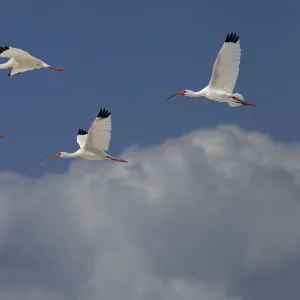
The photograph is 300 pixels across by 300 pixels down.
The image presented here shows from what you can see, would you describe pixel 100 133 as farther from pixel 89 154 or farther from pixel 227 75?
pixel 227 75

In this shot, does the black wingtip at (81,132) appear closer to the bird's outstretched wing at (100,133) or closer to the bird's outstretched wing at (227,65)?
the bird's outstretched wing at (100,133)

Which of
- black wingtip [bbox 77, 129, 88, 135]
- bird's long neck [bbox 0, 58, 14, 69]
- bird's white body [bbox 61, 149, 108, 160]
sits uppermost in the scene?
bird's long neck [bbox 0, 58, 14, 69]

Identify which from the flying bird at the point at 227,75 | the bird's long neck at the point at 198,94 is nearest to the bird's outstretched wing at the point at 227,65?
the flying bird at the point at 227,75

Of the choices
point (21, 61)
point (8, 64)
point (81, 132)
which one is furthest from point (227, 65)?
point (8, 64)

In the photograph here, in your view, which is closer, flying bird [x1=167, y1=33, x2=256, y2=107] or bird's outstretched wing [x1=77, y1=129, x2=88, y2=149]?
flying bird [x1=167, y1=33, x2=256, y2=107]

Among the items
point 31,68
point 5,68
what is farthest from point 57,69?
point 5,68

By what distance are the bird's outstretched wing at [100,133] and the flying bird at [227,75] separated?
5268 mm

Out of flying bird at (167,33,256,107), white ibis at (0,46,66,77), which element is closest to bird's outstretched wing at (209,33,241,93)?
flying bird at (167,33,256,107)

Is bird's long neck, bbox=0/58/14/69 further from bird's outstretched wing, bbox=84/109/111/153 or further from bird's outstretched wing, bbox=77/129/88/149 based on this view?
Answer: bird's outstretched wing, bbox=84/109/111/153

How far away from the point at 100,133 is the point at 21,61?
7.00 metres

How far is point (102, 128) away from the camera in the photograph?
2345 inches

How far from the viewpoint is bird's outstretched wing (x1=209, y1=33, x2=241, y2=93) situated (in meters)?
56.2

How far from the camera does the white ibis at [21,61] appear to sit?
2429 inches

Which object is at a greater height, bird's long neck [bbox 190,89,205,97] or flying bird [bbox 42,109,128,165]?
bird's long neck [bbox 190,89,205,97]
